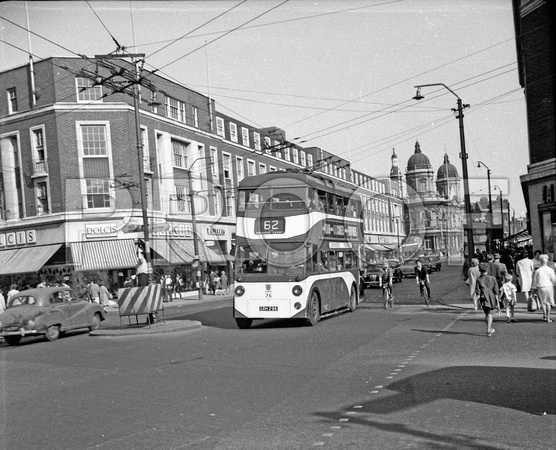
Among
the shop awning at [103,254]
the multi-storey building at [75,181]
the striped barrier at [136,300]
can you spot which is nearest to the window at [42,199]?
the multi-storey building at [75,181]

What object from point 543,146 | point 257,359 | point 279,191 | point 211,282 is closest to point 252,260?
point 279,191

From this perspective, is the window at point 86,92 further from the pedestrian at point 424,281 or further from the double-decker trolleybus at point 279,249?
the pedestrian at point 424,281

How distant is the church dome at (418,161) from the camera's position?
137875mm

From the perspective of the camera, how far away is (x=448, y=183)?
12888cm

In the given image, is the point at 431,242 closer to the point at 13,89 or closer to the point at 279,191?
the point at 13,89

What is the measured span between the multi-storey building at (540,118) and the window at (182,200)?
23554 mm

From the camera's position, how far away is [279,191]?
1688cm

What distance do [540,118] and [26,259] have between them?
96.1 feet

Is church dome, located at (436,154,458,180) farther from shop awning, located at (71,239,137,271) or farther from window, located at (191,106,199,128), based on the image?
shop awning, located at (71,239,137,271)

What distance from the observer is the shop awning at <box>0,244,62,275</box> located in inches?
1346

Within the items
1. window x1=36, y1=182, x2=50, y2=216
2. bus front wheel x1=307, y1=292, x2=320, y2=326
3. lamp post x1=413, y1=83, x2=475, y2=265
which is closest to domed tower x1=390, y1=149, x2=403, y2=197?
window x1=36, y1=182, x2=50, y2=216

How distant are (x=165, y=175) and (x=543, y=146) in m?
24.7

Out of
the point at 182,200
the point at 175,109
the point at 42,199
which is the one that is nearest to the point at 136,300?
the point at 42,199

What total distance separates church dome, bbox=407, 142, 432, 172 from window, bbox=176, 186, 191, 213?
337ft
